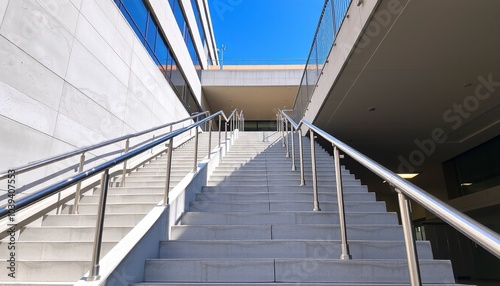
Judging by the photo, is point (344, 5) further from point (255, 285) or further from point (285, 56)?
point (285, 56)

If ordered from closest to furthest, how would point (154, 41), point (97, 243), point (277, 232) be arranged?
point (97, 243), point (277, 232), point (154, 41)

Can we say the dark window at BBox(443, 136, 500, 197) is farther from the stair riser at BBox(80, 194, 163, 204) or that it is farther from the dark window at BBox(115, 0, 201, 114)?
the dark window at BBox(115, 0, 201, 114)

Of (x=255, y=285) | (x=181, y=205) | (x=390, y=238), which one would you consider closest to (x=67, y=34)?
(x=181, y=205)

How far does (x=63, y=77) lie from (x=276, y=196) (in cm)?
350

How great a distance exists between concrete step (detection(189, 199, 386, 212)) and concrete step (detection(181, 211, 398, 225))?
32cm

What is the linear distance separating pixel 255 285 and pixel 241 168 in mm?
3690

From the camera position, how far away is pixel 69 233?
124 inches

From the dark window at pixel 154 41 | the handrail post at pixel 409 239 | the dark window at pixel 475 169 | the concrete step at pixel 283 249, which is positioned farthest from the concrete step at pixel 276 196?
the dark window at pixel 475 169

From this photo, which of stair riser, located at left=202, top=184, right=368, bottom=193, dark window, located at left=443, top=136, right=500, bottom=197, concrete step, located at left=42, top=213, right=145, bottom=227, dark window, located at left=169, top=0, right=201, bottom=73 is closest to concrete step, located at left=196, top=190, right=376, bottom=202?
stair riser, located at left=202, top=184, right=368, bottom=193

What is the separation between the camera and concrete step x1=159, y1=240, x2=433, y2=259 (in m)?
2.71

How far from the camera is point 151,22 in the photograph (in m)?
9.30

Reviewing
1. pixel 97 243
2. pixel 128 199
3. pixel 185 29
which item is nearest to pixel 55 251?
pixel 97 243

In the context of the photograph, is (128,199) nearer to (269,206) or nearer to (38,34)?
(269,206)

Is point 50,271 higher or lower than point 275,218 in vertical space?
lower
